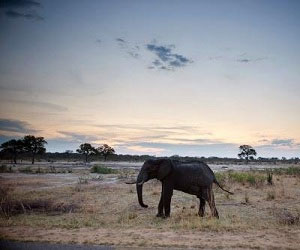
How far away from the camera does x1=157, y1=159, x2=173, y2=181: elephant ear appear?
1397 centimetres

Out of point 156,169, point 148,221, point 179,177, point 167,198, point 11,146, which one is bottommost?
→ point 148,221

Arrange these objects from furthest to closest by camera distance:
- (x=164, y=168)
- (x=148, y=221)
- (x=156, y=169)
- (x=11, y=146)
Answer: (x=11, y=146) < (x=156, y=169) < (x=164, y=168) < (x=148, y=221)

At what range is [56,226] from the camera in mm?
11516

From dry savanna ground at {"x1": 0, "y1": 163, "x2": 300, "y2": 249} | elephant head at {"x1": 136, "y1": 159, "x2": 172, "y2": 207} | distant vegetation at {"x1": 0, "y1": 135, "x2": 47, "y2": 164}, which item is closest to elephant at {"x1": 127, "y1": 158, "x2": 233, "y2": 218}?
elephant head at {"x1": 136, "y1": 159, "x2": 172, "y2": 207}

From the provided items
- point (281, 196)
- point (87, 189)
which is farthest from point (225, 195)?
point (87, 189)

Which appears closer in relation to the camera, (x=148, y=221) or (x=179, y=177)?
(x=148, y=221)

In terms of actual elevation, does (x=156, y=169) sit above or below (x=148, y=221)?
above

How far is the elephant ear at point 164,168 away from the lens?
1397 cm

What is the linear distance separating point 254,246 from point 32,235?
18.3 ft

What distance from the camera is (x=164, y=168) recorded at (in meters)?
14.0

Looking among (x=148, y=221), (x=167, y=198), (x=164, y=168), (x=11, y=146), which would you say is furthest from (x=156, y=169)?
(x=11, y=146)

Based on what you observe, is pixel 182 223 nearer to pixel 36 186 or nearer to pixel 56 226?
pixel 56 226

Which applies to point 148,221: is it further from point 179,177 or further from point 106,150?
point 106,150

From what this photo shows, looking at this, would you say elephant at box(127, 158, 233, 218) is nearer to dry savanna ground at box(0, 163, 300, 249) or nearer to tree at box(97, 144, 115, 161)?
dry savanna ground at box(0, 163, 300, 249)
